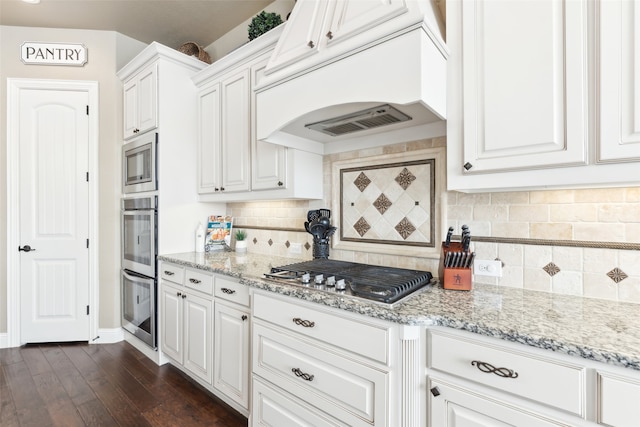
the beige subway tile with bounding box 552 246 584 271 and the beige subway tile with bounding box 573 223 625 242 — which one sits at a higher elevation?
the beige subway tile with bounding box 573 223 625 242

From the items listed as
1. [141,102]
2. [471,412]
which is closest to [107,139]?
[141,102]

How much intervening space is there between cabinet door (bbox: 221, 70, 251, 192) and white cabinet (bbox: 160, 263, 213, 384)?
0.78 m

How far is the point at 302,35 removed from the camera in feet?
5.89

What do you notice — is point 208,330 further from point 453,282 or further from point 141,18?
point 141,18

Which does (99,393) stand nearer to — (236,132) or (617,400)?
(236,132)

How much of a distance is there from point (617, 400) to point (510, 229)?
849 mm

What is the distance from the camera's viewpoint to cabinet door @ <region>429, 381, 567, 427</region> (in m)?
0.99

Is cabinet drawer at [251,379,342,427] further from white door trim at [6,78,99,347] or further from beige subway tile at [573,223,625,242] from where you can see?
white door trim at [6,78,99,347]

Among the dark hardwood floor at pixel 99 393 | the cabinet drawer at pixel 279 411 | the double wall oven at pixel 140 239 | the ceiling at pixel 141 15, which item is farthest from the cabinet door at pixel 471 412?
the ceiling at pixel 141 15

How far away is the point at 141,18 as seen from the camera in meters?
3.05

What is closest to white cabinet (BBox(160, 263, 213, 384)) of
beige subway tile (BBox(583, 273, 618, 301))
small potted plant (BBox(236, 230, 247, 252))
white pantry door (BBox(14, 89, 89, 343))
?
small potted plant (BBox(236, 230, 247, 252))

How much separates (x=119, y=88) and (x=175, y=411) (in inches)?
119

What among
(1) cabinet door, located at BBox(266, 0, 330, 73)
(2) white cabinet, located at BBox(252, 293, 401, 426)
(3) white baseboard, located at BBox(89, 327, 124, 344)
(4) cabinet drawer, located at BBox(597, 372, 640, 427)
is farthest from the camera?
(3) white baseboard, located at BBox(89, 327, 124, 344)

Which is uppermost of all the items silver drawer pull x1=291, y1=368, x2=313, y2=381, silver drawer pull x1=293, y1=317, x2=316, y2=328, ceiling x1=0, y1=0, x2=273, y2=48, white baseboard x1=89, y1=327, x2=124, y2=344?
ceiling x1=0, y1=0, x2=273, y2=48
